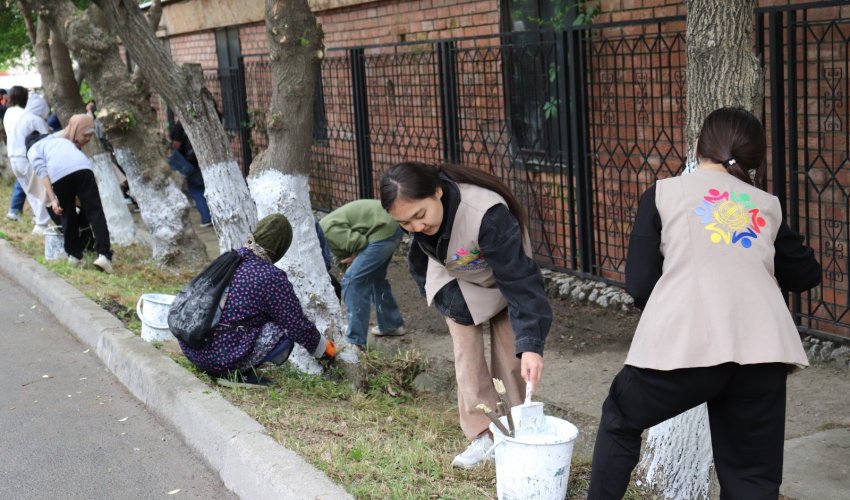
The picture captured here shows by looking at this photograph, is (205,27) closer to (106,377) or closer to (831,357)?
(106,377)

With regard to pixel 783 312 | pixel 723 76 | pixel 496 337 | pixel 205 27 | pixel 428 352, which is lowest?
pixel 428 352

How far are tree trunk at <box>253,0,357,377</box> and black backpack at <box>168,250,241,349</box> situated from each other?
746 millimetres

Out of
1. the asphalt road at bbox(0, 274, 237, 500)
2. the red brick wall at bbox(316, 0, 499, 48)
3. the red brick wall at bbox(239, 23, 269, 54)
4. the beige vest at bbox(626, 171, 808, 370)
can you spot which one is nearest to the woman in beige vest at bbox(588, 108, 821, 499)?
the beige vest at bbox(626, 171, 808, 370)

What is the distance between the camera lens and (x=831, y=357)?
5.93 meters

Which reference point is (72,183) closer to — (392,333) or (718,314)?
(392,333)

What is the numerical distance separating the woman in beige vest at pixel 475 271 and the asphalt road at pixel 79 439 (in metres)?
1.21

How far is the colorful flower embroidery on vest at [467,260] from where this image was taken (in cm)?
398

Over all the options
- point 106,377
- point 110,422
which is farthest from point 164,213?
point 110,422

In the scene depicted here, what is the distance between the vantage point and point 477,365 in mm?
4309

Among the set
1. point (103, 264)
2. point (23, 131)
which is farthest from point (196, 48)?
point (103, 264)

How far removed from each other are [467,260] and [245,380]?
193cm

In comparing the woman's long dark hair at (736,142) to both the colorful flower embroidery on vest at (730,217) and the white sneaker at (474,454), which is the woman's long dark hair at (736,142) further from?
the white sneaker at (474,454)

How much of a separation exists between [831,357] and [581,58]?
2.88 meters

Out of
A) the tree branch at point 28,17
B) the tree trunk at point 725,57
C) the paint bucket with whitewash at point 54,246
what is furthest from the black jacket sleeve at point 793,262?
the tree branch at point 28,17
